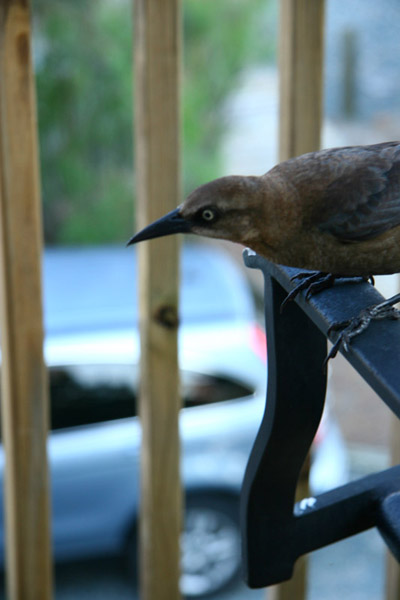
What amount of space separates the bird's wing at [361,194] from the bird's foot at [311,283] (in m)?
0.06

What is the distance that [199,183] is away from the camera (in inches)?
247

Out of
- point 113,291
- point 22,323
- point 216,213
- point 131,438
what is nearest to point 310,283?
point 216,213

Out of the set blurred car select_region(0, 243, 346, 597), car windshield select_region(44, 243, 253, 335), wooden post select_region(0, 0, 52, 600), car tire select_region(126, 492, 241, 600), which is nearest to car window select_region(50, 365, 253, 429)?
blurred car select_region(0, 243, 346, 597)

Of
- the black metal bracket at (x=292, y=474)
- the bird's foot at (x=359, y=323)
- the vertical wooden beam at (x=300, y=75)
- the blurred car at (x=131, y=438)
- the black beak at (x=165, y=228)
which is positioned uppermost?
the vertical wooden beam at (x=300, y=75)

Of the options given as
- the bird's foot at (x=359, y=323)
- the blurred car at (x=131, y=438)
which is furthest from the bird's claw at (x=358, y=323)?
the blurred car at (x=131, y=438)

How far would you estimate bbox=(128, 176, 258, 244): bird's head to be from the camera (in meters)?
0.86

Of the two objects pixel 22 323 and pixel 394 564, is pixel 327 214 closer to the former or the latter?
pixel 22 323

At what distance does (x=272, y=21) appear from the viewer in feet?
23.0

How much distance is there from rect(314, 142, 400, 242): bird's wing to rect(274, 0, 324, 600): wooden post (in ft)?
0.31

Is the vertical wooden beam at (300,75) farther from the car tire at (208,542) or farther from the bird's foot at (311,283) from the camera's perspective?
the car tire at (208,542)

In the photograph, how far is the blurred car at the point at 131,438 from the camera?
2998 millimetres

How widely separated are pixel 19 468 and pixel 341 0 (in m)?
7.39

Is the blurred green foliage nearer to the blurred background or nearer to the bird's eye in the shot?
the blurred background

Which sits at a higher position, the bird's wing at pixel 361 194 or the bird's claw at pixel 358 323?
the bird's wing at pixel 361 194
